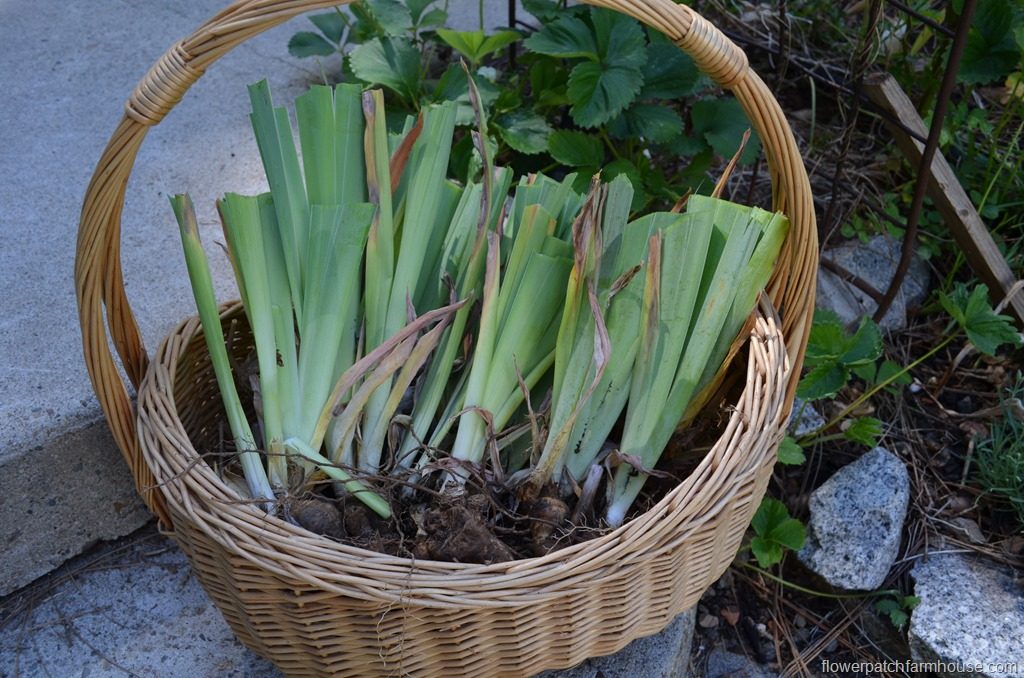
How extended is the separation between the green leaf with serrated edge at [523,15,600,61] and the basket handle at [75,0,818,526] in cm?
54

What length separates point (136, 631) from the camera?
1.32 m

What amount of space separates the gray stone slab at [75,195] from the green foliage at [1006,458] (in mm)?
1383

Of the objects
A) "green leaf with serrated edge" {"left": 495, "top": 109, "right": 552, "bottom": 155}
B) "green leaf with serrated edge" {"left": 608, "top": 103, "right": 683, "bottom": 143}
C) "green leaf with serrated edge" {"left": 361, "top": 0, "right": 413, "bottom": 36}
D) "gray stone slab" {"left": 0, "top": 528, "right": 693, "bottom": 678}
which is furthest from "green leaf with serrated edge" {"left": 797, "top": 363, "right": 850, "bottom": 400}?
"green leaf with serrated edge" {"left": 361, "top": 0, "right": 413, "bottom": 36}

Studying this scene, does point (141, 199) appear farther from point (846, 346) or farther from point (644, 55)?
point (846, 346)

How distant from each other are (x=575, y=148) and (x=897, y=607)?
38.0 inches

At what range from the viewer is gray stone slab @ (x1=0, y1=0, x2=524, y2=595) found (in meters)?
1.32

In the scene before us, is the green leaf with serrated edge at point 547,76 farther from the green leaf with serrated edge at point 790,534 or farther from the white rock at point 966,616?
the white rock at point 966,616

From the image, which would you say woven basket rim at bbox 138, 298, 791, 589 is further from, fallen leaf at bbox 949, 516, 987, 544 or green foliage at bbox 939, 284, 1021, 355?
fallen leaf at bbox 949, 516, 987, 544

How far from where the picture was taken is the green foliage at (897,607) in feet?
4.97

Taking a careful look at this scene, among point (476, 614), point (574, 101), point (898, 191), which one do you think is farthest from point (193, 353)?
point (898, 191)

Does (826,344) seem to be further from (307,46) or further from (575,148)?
(307,46)

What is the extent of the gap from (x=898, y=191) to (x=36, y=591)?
1858 mm

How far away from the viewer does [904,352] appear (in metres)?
1.86

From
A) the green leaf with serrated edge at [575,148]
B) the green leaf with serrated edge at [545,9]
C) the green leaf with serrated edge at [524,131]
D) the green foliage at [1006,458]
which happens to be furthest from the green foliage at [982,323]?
the green leaf with serrated edge at [545,9]
